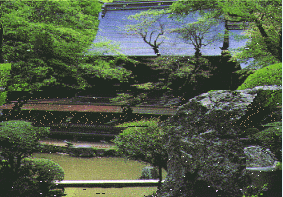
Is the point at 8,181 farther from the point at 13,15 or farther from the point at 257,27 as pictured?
the point at 257,27

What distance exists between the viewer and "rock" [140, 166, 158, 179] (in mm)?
3348

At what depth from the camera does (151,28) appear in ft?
12.9

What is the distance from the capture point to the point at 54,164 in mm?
3420

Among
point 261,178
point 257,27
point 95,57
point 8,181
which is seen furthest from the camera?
point 95,57

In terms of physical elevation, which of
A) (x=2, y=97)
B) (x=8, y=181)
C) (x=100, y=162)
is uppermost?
(x=2, y=97)

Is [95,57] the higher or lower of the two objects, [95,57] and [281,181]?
the higher

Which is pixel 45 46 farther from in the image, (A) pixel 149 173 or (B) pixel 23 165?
(A) pixel 149 173

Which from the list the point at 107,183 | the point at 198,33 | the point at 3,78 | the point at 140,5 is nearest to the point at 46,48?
the point at 3,78

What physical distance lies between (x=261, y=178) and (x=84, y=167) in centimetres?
251

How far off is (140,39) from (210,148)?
2.31m

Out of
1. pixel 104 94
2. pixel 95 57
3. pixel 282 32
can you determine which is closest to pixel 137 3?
pixel 95 57

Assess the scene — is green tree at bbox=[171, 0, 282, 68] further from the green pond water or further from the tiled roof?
the green pond water

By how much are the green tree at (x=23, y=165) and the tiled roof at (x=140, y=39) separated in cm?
199

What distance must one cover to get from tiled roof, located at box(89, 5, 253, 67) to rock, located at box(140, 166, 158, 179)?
190 centimetres
